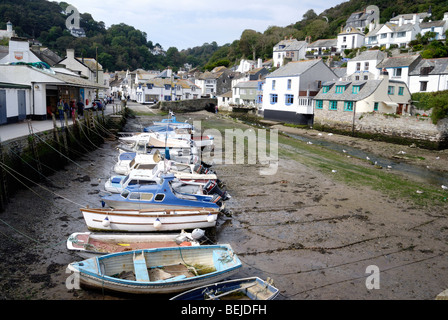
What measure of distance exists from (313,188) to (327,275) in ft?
27.7

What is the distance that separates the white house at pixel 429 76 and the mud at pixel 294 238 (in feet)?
94.5

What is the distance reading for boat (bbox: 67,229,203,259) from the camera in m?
9.24

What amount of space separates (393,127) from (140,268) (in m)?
30.9

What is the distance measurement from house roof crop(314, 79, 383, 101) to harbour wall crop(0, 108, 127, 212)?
27775 millimetres

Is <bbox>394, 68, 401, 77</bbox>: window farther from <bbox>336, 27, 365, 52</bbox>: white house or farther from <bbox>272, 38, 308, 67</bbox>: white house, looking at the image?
<bbox>336, 27, 365, 52</bbox>: white house

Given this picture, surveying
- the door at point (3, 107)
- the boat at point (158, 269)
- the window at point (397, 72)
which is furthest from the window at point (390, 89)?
the door at point (3, 107)

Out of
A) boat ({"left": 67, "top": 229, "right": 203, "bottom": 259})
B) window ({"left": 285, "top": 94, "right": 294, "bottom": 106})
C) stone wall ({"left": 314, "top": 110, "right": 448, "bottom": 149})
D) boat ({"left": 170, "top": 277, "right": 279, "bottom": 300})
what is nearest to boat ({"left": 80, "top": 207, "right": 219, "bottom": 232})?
boat ({"left": 67, "top": 229, "right": 203, "bottom": 259})

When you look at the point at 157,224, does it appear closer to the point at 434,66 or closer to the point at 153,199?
the point at 153,199

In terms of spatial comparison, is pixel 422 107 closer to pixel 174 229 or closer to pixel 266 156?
pixel 266 156

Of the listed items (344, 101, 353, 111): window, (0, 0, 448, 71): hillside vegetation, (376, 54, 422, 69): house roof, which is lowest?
(344, 101, 353, 111): window

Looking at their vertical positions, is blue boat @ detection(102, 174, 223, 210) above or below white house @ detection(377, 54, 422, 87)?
below

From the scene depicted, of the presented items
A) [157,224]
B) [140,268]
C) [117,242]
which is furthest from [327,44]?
[140,268]

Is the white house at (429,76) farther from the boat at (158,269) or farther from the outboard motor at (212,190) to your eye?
the boat at (158,269)

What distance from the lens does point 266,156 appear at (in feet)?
83.3
